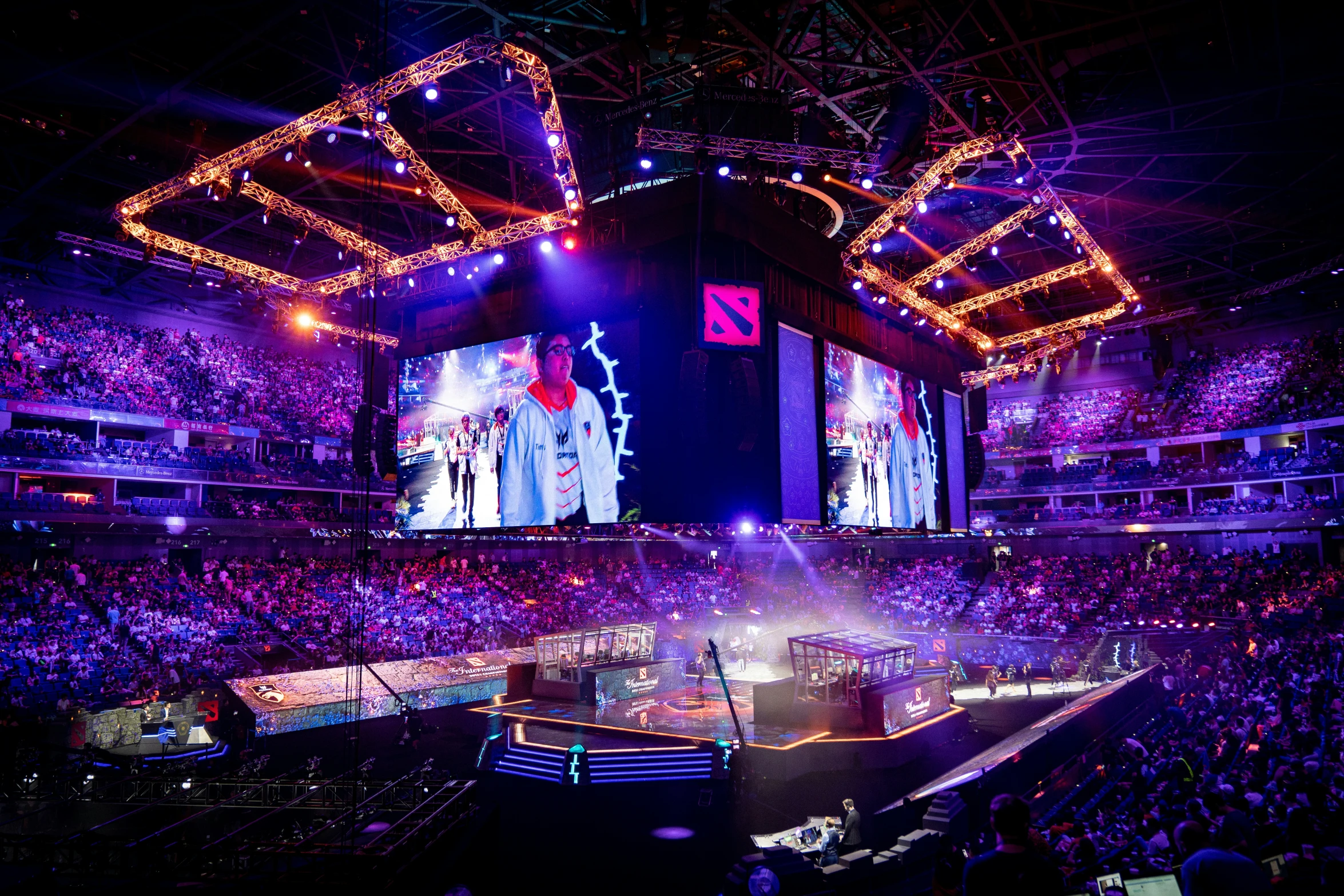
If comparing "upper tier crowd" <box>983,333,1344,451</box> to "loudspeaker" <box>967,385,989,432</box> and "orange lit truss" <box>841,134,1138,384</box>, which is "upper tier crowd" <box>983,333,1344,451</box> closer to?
"loudspeaker" <box>967,385,989,432</box>

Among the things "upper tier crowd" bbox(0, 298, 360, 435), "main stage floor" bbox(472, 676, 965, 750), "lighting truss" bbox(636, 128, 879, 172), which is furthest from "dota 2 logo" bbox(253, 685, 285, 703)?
"upper tier crowd" bbox(0, 298, 360, 435)

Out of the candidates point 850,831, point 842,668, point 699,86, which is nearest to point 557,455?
point 842,668

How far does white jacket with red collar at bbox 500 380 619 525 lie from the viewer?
17.2 meters

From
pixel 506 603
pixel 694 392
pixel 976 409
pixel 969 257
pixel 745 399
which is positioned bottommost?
pixel 506 603

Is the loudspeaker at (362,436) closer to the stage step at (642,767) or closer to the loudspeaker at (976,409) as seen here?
the stage step at (642,767)

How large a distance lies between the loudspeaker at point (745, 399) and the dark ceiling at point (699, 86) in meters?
4.40

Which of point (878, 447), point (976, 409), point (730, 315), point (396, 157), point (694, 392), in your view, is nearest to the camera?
point (396, 157)

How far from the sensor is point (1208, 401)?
41.8 metres

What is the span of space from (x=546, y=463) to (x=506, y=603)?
14.6m

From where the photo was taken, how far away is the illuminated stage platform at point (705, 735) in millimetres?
15633

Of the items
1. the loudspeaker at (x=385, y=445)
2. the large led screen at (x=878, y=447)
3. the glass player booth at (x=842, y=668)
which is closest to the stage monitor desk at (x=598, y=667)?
the glass player booth at (x=842, y=668)

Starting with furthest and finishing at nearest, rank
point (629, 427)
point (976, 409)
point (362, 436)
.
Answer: point (976, 409) → point (362, 436) → point (629, 427)

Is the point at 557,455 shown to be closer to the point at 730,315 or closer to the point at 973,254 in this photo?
the point at 730,315

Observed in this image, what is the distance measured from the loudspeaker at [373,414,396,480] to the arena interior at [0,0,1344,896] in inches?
9.0
